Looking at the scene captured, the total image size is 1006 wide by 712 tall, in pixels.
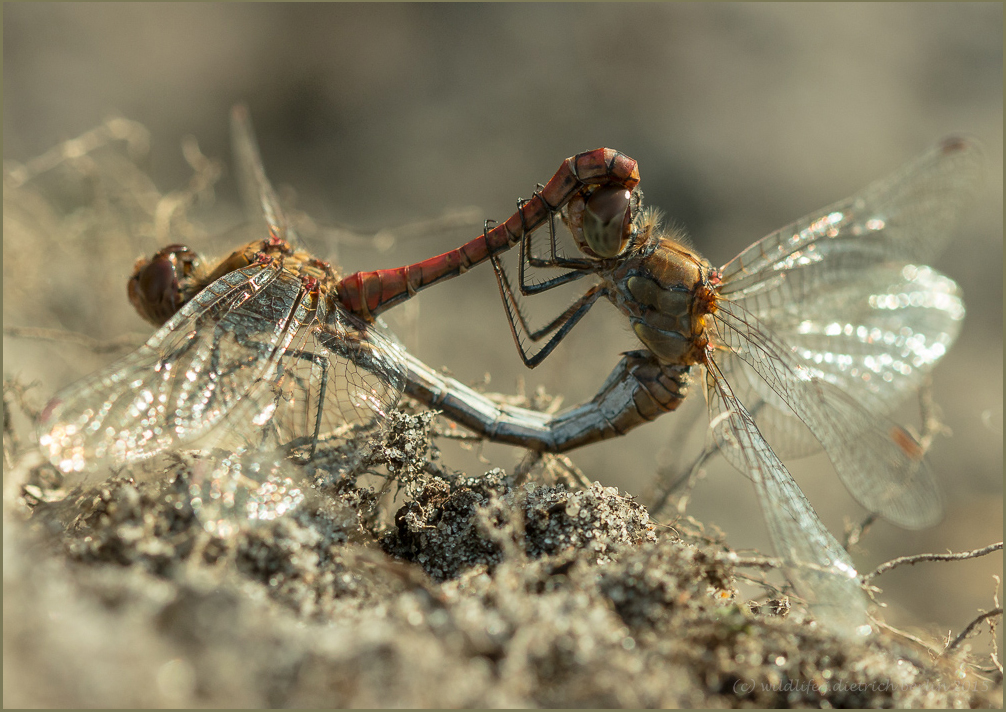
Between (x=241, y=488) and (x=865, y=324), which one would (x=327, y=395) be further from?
(x=865, y=324)

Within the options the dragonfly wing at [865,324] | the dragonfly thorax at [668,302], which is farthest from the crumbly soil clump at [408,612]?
the dragonfly wing at [865,324]

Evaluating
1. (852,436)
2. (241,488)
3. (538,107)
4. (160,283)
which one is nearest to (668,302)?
(852,436)

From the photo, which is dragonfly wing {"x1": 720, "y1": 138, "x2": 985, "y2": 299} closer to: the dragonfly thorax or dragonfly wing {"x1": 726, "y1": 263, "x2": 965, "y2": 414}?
dragonfly wing {"x1": 726, "y1": 263, "x2": 965, "y2": 414}

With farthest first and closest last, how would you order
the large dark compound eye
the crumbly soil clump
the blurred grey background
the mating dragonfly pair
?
the blurred grey background
the large dark compound eye
the mating dragonfly pair
the crumbly soil clump

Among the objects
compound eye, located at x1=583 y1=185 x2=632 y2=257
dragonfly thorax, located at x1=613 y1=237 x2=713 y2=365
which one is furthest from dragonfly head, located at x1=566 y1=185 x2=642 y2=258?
dragonfly thorax, located at x1=613 y1=237 x2=713 y2=365

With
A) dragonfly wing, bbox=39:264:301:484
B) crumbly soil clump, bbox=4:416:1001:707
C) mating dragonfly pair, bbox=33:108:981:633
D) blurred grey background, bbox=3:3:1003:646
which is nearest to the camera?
crumbly soil clump, bbox=4:416:1001:707

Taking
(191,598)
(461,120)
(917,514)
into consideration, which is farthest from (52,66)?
(917,514)
